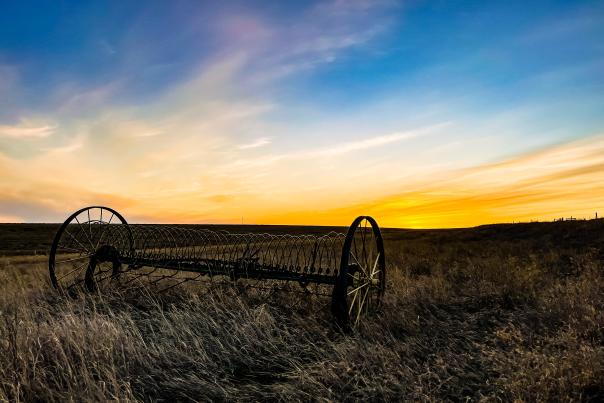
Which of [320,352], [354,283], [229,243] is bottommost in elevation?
[320,352]

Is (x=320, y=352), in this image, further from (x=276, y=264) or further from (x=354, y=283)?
(x=276, y=264)

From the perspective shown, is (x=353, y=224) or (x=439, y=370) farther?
(x=353, y=224)

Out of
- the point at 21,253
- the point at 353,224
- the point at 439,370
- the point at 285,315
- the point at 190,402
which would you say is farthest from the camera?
the point at 21,253

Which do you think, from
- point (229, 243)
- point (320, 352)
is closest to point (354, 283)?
point (320, 352)

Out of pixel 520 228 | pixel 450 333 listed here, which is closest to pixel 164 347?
pixel 450 333

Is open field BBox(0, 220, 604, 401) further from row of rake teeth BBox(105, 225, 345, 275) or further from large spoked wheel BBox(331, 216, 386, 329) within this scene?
row of rake teeth BBox(105, 225, 345, 275)

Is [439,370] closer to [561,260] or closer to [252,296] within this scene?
[252,296]

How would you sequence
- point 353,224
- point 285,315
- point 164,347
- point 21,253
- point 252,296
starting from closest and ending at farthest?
point 164,347 < point 353,224 < point 285,315 < point 252,296 < point 21,253

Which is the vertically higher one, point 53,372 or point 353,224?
point 353,224

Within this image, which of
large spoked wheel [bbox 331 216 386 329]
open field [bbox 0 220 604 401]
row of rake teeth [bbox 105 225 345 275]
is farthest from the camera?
row of rake teeth [bbox 105 225 345 275]

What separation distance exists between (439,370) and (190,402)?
2.56m

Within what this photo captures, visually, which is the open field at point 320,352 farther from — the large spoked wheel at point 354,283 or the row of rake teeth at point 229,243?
the row of rake teeth at point 229,243

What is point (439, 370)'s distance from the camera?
4484 mm

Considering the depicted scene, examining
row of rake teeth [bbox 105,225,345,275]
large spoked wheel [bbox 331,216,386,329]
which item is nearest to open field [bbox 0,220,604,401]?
large spoked wheel [bbox 331,216,386,329]
